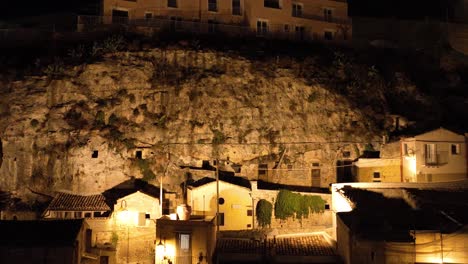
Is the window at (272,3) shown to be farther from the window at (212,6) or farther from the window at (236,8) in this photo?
the window at (212,6)

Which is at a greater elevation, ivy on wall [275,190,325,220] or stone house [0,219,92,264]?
ivy on wall [275,190,325,220]

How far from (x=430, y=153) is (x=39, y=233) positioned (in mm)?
24843

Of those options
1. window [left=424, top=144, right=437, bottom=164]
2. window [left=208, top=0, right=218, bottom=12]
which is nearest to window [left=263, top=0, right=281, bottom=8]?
window [left=208, top=0, right=218, bottom=12]

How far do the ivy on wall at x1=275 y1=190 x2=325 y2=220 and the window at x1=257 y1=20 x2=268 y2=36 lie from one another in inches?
652

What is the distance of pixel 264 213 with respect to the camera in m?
38.2

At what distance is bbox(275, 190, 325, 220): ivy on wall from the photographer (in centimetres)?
3822

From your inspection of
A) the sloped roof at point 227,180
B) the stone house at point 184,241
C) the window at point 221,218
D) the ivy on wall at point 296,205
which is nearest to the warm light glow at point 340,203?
the ivy on wall at point 296,205

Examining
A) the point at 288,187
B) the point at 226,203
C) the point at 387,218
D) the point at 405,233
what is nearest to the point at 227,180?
the point at 226,203

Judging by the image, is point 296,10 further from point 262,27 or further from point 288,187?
point 288,187

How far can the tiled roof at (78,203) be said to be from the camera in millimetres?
37625

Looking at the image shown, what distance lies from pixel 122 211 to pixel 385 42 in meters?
28.6

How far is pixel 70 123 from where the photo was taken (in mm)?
41906

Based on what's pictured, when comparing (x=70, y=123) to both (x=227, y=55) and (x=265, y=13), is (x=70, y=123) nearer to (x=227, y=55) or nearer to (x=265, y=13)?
(x=227, y=55)

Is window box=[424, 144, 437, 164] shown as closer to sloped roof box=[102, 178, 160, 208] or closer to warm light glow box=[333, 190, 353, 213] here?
warm light glow box=[333, 190, 353, 213]
